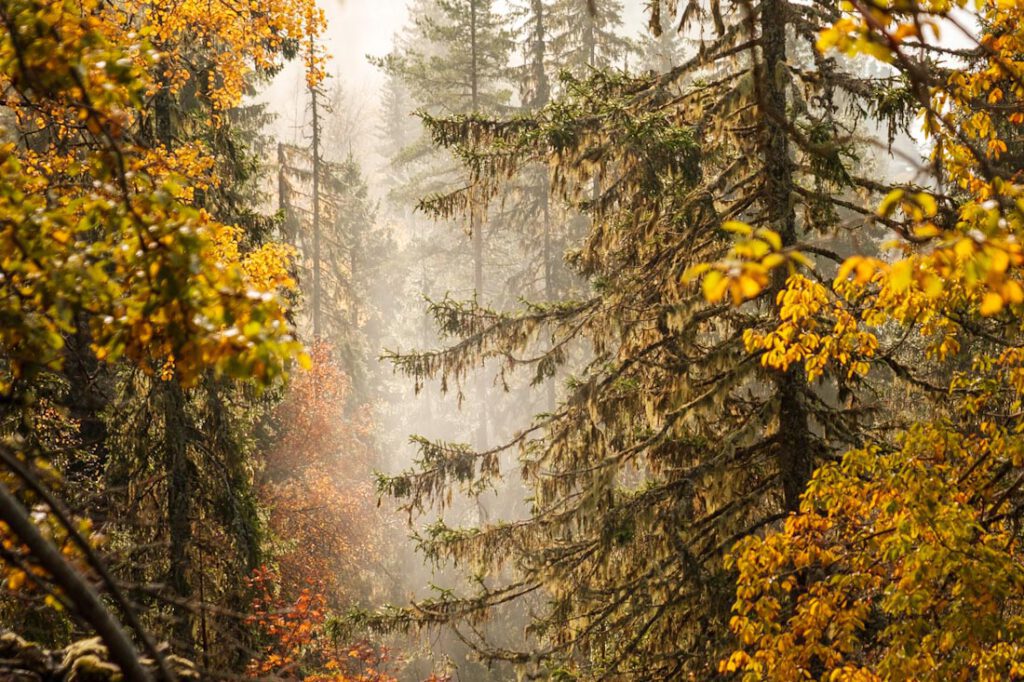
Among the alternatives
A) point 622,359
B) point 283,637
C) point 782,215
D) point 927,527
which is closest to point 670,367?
point 622,359

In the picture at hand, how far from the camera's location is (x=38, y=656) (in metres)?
3.70

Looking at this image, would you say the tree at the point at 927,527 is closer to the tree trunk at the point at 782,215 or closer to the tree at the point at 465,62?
the tree trunk at the point at 782,215

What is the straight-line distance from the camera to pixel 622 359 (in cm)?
841

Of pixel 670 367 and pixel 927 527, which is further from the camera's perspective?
pixel 670 367

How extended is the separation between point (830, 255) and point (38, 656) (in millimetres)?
6374

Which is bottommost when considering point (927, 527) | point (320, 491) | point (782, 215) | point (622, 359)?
point (927, 527)

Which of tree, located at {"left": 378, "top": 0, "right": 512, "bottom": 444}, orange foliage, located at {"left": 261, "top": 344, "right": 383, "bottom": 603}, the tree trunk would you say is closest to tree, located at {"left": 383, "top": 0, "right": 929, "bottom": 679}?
the tree trunk

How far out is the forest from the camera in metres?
2.79

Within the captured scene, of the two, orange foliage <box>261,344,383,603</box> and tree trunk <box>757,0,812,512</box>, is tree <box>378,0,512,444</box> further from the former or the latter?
tree trunk <box>757,0,812,512</box>

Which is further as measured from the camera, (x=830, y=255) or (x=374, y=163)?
(x=374, y=163)

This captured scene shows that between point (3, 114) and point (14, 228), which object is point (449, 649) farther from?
point (14, 228)

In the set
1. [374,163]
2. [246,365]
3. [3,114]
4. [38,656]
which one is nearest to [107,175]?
[246,365]

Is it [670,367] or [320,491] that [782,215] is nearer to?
[670,367]

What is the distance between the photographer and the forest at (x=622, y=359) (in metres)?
2.79
